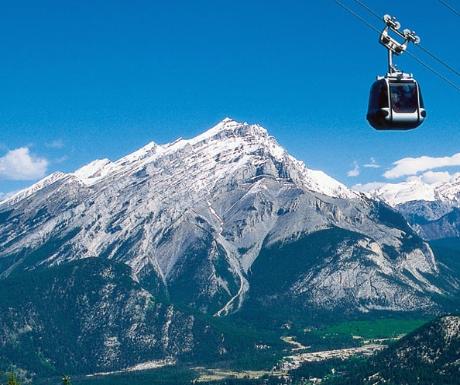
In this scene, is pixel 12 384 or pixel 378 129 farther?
pixel 12 384

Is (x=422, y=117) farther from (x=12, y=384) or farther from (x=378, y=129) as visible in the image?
(x=12, y=384)

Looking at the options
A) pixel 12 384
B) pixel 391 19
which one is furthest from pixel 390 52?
pixel 12 384

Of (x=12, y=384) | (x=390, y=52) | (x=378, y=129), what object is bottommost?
(x=12, y=384)

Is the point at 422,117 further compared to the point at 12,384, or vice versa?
the point at 12,384

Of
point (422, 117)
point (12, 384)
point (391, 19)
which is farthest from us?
point (12, 384)

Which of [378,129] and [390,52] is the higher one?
[390,52]

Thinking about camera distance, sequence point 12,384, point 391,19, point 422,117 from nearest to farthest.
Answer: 1. point 391,19
2. point 422,117
3. point 12,384
